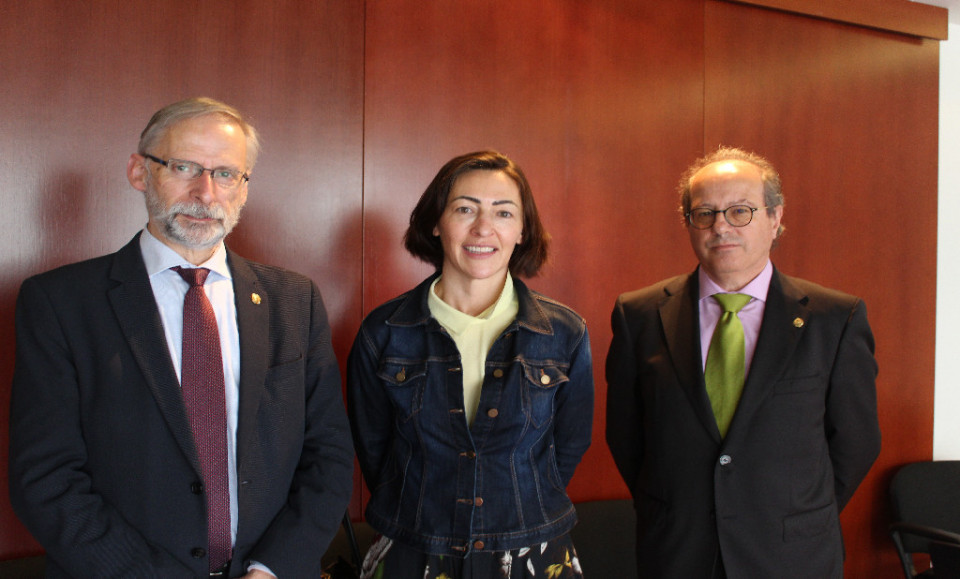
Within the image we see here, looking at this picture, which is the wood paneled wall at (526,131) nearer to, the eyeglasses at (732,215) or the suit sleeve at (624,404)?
the suit sleeve at (624,404)

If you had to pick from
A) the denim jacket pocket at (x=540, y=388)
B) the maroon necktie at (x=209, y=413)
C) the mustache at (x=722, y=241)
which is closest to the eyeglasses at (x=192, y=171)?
the maroon necktie at (x=209, y=413)

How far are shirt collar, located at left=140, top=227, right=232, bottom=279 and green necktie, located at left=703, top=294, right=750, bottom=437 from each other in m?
1.49

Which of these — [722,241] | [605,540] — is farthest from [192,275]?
[605,540]

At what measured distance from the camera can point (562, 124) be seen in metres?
3.43

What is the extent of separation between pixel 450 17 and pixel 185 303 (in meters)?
2.01

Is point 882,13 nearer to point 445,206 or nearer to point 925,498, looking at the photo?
point 925,498

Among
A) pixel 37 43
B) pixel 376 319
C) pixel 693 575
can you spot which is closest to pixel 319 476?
pixel 376 319

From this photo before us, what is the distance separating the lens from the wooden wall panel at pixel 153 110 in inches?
101

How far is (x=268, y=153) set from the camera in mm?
2908

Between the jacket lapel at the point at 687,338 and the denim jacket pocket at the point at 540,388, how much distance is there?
1.38 ft

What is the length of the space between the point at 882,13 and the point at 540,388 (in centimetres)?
356

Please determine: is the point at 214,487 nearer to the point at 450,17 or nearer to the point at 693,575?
the point at 693,575

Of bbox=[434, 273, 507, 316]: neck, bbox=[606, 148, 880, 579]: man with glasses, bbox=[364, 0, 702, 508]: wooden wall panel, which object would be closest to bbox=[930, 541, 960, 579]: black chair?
bbox=[606, 148, 880, 579]: man with glasses

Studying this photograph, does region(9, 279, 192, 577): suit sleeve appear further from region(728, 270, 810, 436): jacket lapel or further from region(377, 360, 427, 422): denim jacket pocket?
region(728, 270, 810, 436): jacket lapel
